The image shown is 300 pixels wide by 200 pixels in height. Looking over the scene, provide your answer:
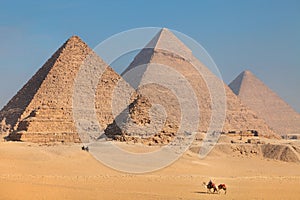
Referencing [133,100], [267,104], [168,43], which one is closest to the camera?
[133,100]

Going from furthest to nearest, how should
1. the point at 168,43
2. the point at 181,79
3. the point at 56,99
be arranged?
1. the point at 168,43
2. the point at 181,79
3. the point at 56,99

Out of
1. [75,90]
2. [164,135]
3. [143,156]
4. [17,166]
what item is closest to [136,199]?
[17,166]

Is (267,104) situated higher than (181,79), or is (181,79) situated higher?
(267,104)

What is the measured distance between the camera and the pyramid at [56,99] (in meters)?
43.6

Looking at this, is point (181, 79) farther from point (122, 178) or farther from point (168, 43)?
point (122, 178)

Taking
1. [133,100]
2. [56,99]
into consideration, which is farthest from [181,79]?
[133,100]

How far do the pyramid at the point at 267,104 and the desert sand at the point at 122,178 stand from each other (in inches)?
3886

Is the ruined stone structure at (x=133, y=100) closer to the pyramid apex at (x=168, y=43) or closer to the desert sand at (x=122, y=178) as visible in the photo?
the pyramid apex at (x=168, y=43)

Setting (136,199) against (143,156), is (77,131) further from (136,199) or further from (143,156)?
(136,199)

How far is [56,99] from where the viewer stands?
57.1m

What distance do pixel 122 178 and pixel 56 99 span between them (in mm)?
33231

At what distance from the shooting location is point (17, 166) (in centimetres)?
2705

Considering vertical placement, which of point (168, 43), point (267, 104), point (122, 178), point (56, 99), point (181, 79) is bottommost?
point (122, 178)

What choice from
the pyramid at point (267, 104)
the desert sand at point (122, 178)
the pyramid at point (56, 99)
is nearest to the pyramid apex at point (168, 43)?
the pyramid at point (267, 104)
